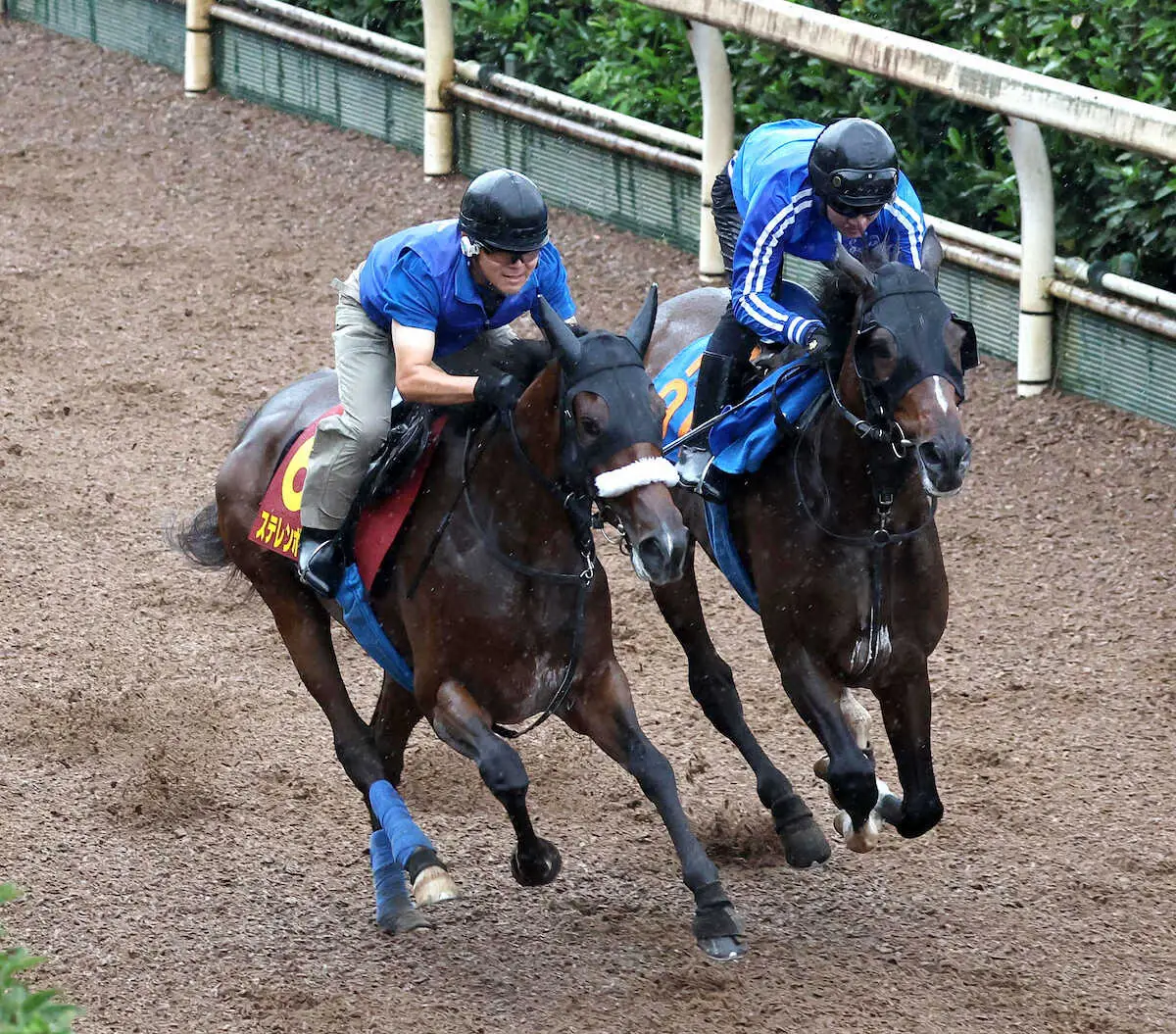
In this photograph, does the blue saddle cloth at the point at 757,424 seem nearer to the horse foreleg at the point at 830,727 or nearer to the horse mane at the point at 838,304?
the horse mane at the point at 838,304

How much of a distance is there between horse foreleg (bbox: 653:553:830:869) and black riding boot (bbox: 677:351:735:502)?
1.42ft

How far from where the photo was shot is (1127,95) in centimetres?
898

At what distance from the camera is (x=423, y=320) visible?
17.9ft

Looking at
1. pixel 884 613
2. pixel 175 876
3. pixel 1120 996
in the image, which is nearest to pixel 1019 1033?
pixel 1120 996

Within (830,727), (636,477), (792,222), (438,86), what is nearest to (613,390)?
(636,477)

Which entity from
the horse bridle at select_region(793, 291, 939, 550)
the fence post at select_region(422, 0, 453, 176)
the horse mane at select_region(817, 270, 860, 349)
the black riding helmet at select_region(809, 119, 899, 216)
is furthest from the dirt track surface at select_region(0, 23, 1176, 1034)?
the black riding helmet at select_region(809, 119, 899, 216)

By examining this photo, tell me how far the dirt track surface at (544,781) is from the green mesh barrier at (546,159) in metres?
0.22

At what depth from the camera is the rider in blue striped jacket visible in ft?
18.5

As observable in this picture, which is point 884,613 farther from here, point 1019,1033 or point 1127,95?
point 1127,95

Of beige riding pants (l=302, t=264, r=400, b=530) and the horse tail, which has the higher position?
beige riding pants (l=302, t=264, r=400, b=530)

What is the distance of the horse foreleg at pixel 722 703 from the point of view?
20.0 feet

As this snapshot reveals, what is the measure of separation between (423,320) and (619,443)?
0.89m

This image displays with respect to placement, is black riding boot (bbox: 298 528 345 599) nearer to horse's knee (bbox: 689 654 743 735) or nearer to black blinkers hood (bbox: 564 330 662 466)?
black blinkers hood (bbox: 564 330 662 466)

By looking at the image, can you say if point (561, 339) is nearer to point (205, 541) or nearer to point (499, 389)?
point (499, 389)
